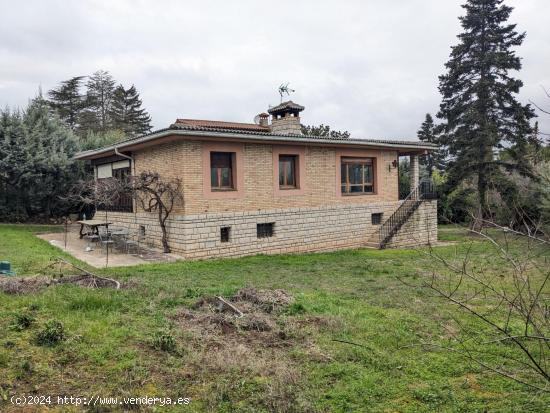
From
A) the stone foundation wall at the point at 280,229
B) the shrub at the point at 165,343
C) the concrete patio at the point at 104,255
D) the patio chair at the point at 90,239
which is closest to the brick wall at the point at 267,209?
the stone foundation wall at the point at 280,229

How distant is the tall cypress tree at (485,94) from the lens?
72.0ft

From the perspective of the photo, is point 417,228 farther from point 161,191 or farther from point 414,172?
point 161,191

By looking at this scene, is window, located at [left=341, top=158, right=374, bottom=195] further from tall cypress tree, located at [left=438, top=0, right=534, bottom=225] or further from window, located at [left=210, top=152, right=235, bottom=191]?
tall cypress tree, located at [left=438, top=0, right=534, bottom=225]

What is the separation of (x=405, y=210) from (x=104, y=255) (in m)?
12.2

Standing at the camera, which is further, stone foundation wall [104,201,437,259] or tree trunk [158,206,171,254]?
tree trunk [158,206,171,254]

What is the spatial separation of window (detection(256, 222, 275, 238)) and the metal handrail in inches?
196

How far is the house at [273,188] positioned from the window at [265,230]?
35 mm

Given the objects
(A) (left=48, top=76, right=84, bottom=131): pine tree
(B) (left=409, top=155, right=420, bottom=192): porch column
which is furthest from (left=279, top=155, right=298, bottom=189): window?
(A) (left=48, top=76, right=84, bottom=131): pine tree

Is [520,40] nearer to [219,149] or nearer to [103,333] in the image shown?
[219,149]

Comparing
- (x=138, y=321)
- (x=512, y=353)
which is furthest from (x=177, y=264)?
(x=512, y=353)

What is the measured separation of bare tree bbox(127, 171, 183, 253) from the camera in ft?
41.9

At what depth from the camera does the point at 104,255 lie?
12562mm

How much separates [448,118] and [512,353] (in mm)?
21133

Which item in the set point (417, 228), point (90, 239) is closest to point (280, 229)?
point (90, 239)
